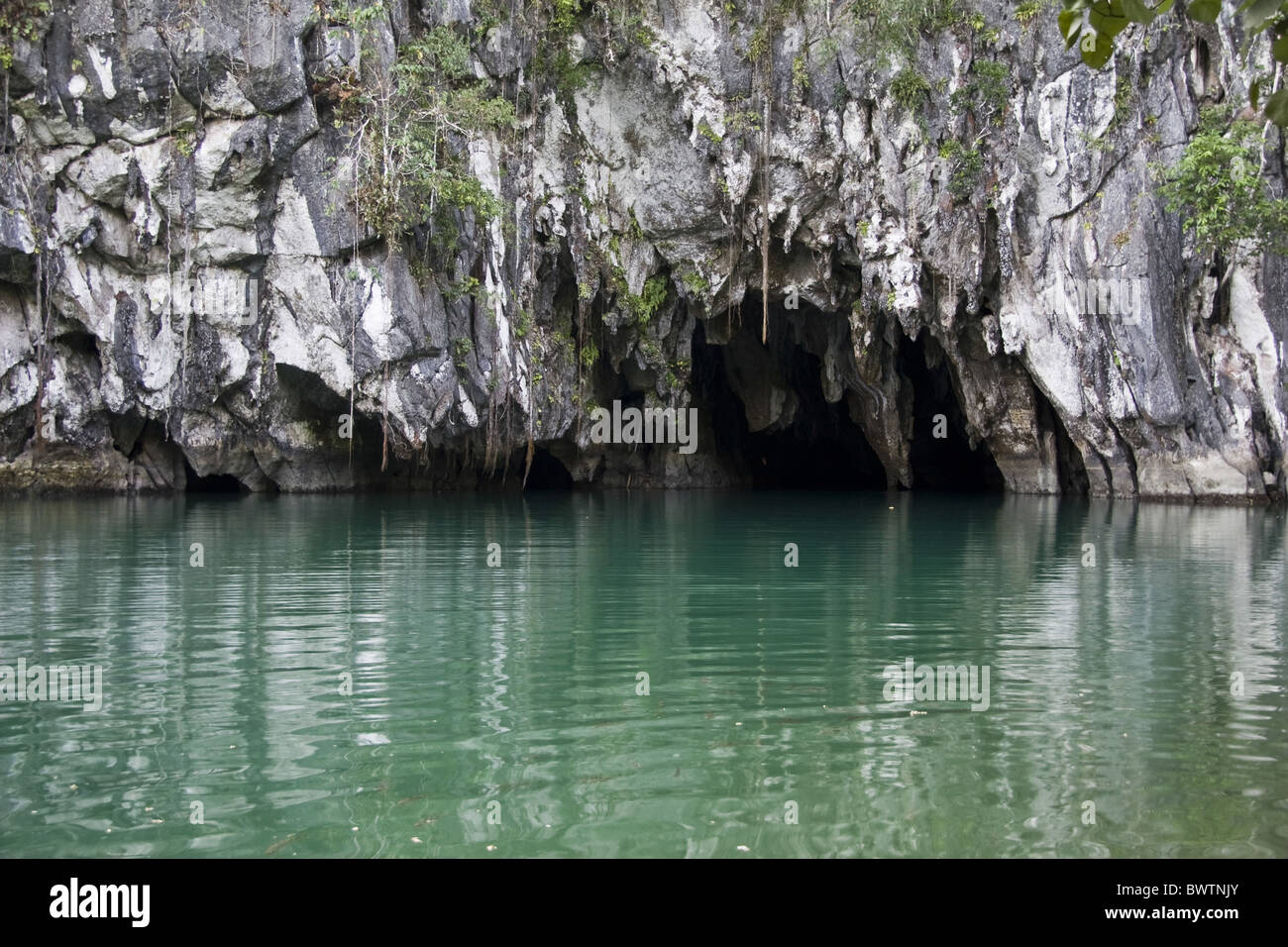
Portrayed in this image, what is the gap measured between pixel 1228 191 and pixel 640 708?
20811 mm

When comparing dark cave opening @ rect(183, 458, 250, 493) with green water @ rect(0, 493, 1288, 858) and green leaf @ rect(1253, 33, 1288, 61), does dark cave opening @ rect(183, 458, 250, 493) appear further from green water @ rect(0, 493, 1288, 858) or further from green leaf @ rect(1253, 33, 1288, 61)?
green leaf @ rect(1253, 33, 1288, 61)

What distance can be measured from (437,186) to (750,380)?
1199cm

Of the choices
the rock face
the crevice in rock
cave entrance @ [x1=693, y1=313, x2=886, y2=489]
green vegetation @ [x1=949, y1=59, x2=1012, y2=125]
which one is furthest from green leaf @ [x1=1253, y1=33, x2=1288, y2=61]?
cave entrance @ [x1=693, y1=313, x2=886, y2=489]

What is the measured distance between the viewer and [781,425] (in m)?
32.9

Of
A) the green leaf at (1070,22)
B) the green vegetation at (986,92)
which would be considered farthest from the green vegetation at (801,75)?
the green leaf at (1070,22)

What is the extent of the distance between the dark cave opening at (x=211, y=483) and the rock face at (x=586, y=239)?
769 mm

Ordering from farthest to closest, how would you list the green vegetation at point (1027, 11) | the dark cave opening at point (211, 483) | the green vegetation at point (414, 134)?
the dark cave opening at point (211, 483) < the green vegetation at point (1027, 11) < the green vegetation at point (414, 134)

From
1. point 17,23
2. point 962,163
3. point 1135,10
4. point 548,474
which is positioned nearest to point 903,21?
point 962,163

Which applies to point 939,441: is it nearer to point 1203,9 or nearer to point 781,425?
point 781,425

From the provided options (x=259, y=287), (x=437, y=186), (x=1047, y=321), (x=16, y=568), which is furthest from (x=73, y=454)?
(x=1047, y=321)

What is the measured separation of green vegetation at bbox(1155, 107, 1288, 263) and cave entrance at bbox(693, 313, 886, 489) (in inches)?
417

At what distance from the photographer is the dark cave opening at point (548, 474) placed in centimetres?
3375

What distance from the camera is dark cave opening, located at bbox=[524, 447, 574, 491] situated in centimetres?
3375

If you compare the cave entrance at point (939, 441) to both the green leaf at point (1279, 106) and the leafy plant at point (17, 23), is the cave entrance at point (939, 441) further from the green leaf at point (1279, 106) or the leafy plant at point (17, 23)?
the green leaf at point (1279, 106)
